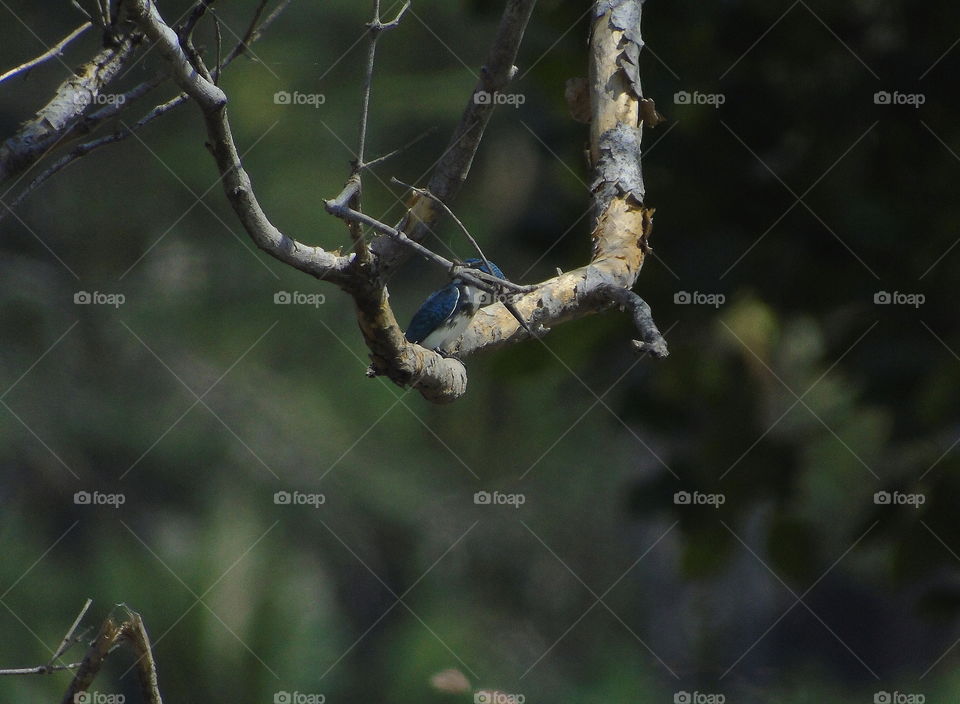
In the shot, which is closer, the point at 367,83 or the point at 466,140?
the point at 367,83

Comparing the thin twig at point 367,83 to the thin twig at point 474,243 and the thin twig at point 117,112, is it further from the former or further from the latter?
the thin twig at point 117,112

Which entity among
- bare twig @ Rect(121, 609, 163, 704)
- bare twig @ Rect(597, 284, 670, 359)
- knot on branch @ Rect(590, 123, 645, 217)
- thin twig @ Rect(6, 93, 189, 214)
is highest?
knot on branch @ Rect(590, 123, 645, 217)

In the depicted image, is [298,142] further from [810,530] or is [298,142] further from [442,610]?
[810,530]

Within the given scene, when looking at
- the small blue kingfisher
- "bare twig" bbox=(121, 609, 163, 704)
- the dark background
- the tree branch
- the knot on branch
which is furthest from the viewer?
the dark background

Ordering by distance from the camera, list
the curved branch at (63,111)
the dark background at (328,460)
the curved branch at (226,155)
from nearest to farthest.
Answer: the curved branch at (226,155) < the curved branch at (63,111) < the dark background at (328,460)

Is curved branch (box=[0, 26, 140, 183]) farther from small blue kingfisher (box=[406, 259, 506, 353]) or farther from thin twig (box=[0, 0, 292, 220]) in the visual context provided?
small blue kingfisher (box=[406, 259, 506, 353])

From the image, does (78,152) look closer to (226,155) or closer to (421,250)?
(226,155)

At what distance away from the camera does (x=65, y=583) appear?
17.2 ft

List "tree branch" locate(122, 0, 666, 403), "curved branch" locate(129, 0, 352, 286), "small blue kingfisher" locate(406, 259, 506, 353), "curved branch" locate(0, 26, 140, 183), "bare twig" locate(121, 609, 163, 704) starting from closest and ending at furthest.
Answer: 1. "curved branch" locate(129, 0, 352, 286)
2. "tree branch" locate(122, 0, 666, 403)
3. "curved branch" locate(0, 26, 140, 183)
4. "bare twig" locate(121, 609, 163, 704)
5. "small blue kingfisher" locate(406, 259, 506, 353)

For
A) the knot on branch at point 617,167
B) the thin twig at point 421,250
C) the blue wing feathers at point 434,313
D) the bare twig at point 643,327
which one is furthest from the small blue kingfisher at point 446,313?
the thin twig at point 421,250

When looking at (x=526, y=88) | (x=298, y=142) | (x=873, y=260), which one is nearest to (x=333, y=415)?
(x=298, y=142)

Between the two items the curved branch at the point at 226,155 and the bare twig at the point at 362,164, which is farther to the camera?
the bare twig at the point at 362,164

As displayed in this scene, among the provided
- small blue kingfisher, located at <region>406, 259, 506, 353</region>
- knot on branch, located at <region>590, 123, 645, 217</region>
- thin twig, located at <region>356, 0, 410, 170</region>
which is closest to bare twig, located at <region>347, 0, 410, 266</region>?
thin twig, located at <region>356, 0, 410, 170</region>

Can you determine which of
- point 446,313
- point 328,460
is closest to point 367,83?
point 446,313
